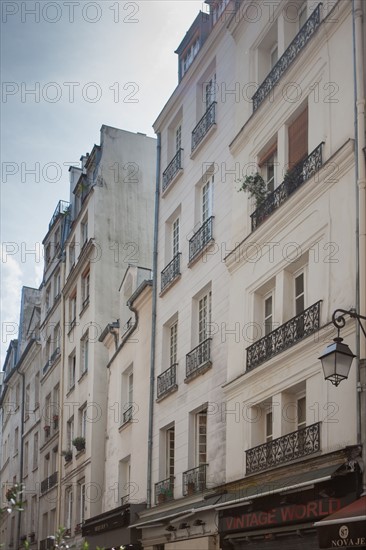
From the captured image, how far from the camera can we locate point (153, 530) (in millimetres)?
19766

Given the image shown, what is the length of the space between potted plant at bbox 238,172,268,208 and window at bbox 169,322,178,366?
5376mm

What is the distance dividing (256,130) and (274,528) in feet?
24.0

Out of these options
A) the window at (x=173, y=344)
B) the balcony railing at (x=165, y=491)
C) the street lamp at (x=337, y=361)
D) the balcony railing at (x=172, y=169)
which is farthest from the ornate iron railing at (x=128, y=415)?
the street lamp at (x=337, y=361)

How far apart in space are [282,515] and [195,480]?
14.9 ft

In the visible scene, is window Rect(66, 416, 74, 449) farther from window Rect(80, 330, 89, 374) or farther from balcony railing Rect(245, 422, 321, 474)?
balcony railing Rect(245, 422, 321, 474)

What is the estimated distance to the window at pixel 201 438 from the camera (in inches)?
725

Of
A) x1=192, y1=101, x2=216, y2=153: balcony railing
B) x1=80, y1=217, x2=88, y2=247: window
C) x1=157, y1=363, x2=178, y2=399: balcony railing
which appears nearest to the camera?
x1=192, y1=101, x2=216, y2=153: balcony railing

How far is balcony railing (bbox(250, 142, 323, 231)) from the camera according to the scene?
14352 mm

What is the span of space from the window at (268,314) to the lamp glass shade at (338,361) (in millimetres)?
4217

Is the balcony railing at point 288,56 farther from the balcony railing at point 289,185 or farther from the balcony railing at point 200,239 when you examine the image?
the balcony railing at point 200,239

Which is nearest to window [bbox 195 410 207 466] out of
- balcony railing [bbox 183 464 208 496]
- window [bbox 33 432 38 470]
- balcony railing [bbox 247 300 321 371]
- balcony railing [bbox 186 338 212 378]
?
balcony railing [bbox 183 464 208 496]

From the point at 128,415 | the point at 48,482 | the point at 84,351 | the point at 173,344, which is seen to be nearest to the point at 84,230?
the point at 84,351

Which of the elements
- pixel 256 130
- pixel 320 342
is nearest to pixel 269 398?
pixel 320 342

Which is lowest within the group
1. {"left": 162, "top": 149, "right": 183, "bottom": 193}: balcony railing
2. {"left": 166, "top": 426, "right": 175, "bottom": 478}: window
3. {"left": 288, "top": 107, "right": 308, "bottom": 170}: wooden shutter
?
{"left": 166, "top": 426, "right": 175, "bottom": 478}: window
